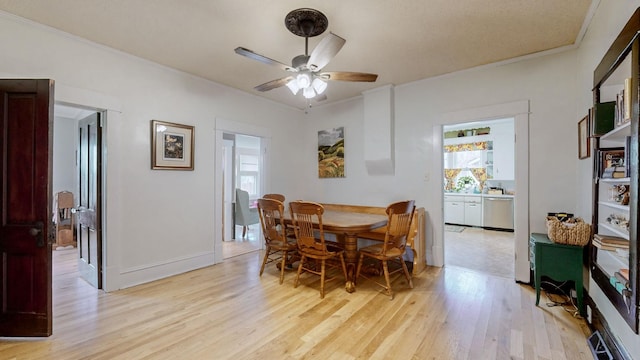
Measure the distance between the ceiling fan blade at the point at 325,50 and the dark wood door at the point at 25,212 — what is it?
78.6 inches

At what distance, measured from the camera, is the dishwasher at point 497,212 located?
19.6ft

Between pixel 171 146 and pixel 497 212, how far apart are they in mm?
6535

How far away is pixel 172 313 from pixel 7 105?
6.67ft

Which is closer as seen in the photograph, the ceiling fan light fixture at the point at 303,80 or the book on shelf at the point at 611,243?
the book on shelf at the point at 611,243

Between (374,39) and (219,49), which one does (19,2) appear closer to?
(219,49)

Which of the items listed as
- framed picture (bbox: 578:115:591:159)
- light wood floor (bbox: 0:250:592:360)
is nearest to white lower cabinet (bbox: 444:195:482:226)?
light wood floor (bbox: 0:250:592:360)

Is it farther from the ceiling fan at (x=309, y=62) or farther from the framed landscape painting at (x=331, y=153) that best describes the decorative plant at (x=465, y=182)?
the ceiling fan at (x=309, y=62)

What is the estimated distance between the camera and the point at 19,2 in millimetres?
2135

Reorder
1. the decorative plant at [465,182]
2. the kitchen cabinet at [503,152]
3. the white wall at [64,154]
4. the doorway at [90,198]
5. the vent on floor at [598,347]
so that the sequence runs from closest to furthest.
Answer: the vent on floor at [598,347] → the doorway at [90,198] → the white wall at [64,154] → the kitchen cabinet at [503,152] → the decorative plant at [465,182]

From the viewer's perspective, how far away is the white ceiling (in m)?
2.17

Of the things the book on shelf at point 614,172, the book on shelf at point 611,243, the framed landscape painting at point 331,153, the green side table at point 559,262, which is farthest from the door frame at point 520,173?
the framed landscape painting at point 331,153

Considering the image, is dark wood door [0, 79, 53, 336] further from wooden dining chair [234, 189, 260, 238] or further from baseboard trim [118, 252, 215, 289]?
wooden dining chair [234, 189, 260, 238]

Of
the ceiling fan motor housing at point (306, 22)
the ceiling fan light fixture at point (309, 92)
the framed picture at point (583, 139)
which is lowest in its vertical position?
the framed picture at point (583, 139)

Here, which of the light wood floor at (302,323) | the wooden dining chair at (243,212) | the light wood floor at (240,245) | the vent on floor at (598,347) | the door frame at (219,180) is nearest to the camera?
the vent on floor at (598,347)
